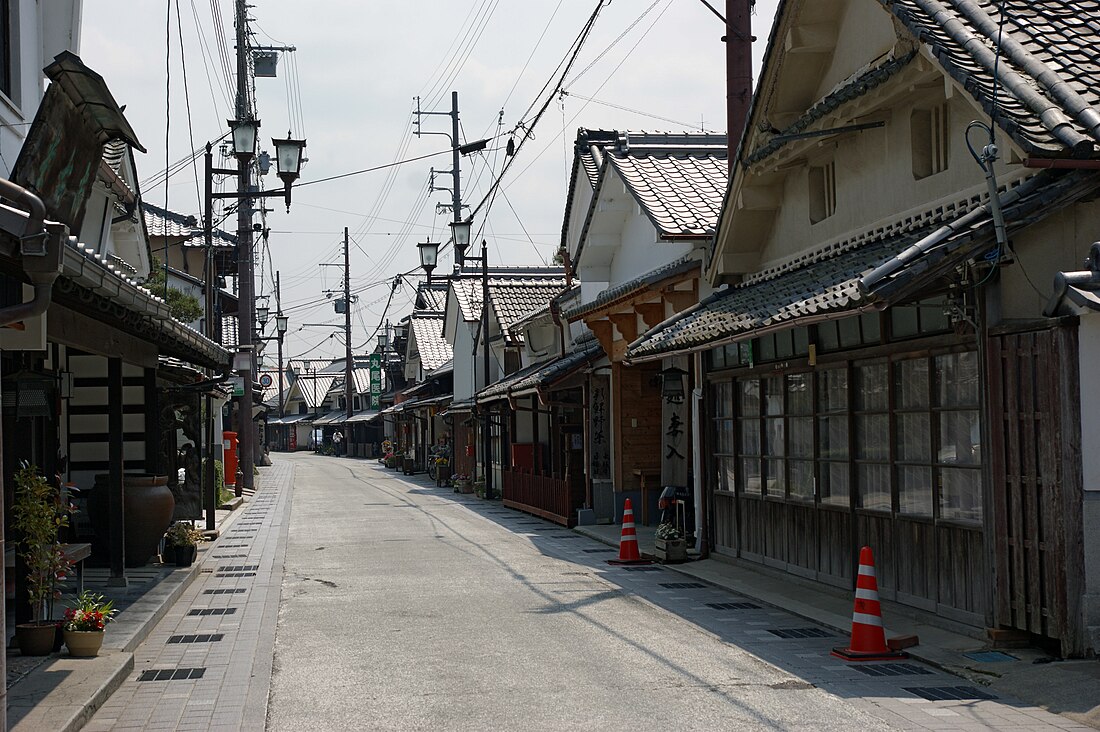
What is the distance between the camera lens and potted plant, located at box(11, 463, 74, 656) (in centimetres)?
950

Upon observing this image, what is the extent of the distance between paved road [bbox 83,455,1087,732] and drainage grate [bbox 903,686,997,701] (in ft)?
0.21

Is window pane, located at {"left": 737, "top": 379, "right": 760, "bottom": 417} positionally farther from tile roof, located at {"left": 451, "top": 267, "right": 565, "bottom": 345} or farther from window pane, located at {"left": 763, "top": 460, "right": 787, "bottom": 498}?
tile roof, located at {"left": 451, "top": 267, "right": 565, "bottom": 345}

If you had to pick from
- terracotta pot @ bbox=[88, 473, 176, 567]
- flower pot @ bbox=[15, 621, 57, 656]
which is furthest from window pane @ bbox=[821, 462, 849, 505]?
terracotta pot @ bbox=[88, 473, 176, 567]

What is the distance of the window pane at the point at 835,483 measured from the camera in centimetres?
1285

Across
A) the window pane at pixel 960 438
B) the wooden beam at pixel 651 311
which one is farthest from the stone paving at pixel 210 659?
the wooden beam at pixel 651 311

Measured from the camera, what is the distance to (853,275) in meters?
A: 10.9

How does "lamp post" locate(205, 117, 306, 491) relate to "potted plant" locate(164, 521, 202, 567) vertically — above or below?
above

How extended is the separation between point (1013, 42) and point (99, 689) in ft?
30.3

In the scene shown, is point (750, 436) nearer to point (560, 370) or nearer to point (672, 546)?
point (672, 546)

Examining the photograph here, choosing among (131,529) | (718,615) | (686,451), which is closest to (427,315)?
(686,451)

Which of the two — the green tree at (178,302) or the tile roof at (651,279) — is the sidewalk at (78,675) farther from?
the green tree at (178,302)

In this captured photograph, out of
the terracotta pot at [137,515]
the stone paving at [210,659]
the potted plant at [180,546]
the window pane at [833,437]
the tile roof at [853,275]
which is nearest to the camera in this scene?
the stone paving at [210,659]

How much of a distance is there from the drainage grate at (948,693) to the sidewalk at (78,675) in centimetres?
596

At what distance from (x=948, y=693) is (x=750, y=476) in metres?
7.46
